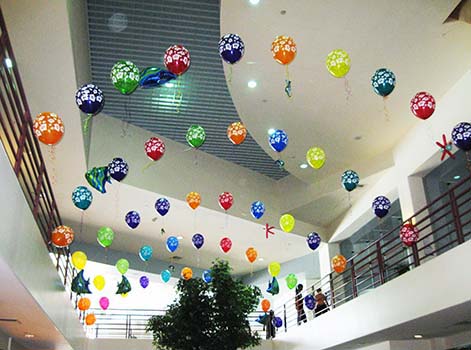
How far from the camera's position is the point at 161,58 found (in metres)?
9.23

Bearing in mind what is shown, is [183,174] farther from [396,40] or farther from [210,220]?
[396,40]

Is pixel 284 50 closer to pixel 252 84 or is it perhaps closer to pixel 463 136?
pixel 463 136

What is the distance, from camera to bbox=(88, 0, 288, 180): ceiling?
819 centimetres

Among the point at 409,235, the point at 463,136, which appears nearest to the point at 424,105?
→ the point at 463,136

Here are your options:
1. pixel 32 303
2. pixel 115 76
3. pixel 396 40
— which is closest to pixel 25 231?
pixel 32 303

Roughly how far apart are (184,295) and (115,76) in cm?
422

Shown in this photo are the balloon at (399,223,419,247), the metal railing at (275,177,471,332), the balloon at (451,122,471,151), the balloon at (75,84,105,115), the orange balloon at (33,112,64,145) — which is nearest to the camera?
the orange balloon at (33,112,64,145)

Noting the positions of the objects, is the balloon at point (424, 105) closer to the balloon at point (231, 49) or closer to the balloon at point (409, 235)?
the balloon at point (409, 235)

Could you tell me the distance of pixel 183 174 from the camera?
12656 millimetres

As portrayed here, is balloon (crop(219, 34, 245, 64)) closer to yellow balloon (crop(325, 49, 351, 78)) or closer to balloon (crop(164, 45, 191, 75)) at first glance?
balloon (crop(164, 45, 191, 75))

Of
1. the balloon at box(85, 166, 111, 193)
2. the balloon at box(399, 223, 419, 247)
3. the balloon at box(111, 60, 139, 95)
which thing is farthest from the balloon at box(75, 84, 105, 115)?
the balloon at box(399, 223, 419, 247)

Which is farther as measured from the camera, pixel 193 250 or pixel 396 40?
pixel 193 250

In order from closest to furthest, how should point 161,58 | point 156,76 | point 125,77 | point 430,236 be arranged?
point 125,77 → point 156,76 → point 161,58 → point 430,236

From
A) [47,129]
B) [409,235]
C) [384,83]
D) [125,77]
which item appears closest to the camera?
[47,129]
